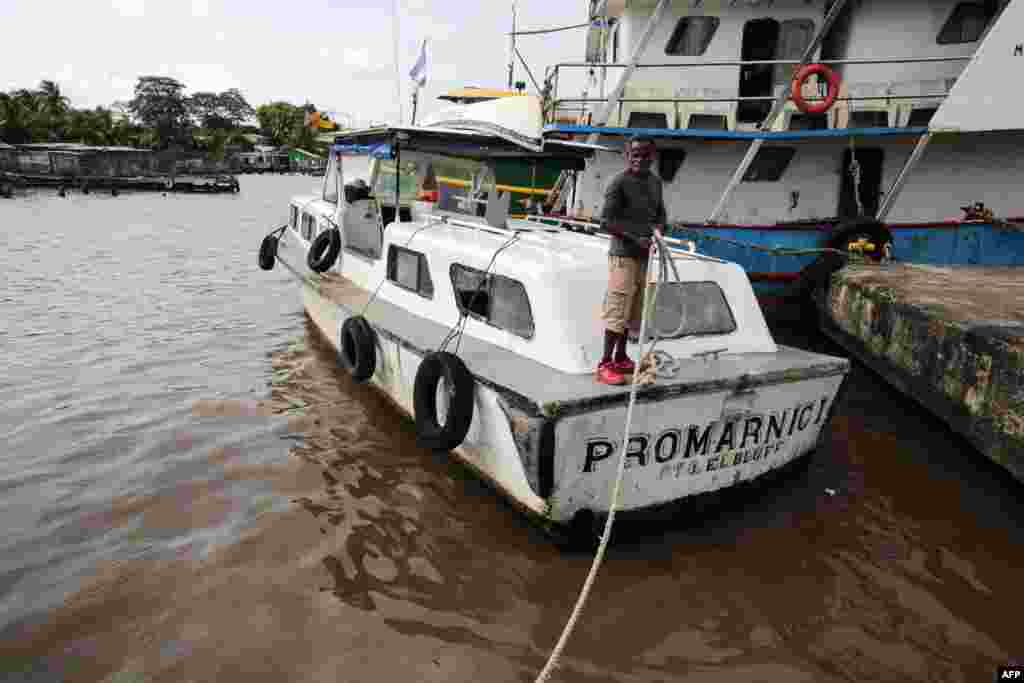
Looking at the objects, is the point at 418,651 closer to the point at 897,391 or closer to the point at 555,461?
the point at 555,461

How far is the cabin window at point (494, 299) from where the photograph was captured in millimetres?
5035

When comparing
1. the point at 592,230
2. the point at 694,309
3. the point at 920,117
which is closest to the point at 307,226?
the point at 592,230

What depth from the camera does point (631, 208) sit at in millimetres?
4312

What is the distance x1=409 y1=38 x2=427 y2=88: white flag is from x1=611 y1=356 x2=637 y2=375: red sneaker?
279 inches

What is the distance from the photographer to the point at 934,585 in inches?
Result: 169

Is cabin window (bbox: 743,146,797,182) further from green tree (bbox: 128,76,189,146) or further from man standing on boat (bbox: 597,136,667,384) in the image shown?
green tree (bbox: 128,76,189,146)

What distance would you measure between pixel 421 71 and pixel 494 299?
19.5ft

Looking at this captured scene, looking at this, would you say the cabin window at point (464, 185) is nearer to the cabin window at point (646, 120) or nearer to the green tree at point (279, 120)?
the cabin window at point (646, 120)

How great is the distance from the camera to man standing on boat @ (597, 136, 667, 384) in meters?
4.27

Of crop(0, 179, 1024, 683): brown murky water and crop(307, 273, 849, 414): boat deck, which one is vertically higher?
crop(307, 273, 849, 414): boat deck

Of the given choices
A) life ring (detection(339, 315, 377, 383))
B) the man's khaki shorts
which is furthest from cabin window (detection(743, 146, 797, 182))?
the man's khaki shorts

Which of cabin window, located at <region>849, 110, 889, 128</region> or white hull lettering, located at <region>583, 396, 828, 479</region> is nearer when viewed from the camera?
white hull lettering, located at <region>583, 396, 828, 479</region>

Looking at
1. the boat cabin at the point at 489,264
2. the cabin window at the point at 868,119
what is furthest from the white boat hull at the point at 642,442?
the cabin window at the point at 868,119

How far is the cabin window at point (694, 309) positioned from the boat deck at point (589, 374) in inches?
11.6
